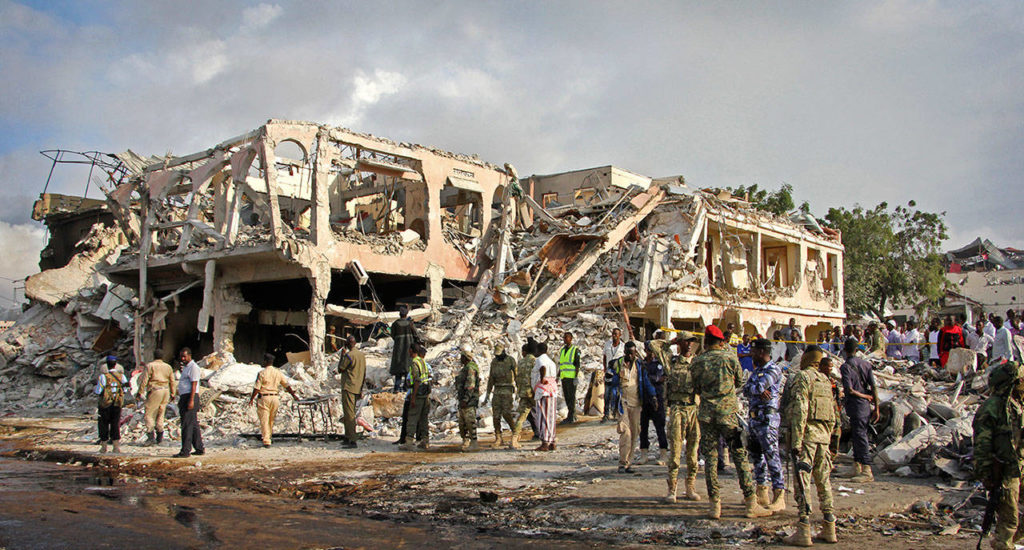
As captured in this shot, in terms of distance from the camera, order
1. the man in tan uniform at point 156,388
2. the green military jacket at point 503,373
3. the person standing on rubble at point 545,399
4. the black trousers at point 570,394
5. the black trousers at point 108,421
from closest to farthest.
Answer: the person standing on rubble at point 545,399 < the green military jacket at point 503,373 < the black trousers at point 108,421 < the man in tan uniform at point 156,388 < the black trousers at point 570,394

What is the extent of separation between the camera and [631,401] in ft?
26.4

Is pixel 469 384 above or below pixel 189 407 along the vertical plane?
above

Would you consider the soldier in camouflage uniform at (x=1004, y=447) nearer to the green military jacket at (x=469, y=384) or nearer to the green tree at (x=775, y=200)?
the green military jacket at (x=469, y=384)

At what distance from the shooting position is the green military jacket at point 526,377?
32.9ft

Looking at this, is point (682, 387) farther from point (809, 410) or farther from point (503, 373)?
point (503, 373)

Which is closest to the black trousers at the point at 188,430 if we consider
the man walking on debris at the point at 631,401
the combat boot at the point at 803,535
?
the man walking on debris at the point at 631,401

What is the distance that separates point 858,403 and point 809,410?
2331 mm

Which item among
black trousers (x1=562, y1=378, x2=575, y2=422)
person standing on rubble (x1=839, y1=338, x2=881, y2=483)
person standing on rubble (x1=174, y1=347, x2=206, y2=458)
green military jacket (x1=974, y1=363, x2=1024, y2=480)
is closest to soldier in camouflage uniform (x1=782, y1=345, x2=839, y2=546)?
green military jacket (x1=974, y1=363, x2=1024, y2=480)

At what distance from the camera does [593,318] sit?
17875 mm

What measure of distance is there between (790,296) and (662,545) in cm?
2210

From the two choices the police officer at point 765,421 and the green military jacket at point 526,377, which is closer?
the police officer at point 765,421

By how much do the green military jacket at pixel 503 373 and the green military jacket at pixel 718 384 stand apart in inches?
164

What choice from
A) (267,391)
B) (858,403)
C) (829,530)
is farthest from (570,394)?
(829,530)

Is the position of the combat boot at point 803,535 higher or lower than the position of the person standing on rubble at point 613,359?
lower
